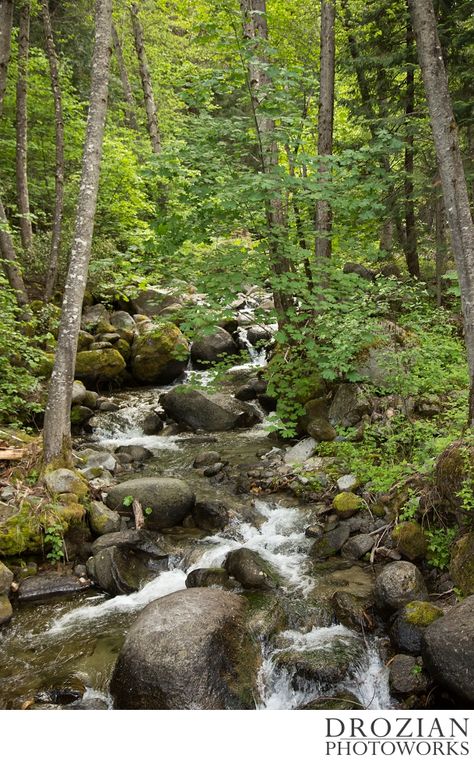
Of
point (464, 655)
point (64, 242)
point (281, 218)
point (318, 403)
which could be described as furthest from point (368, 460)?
point (64, 242)

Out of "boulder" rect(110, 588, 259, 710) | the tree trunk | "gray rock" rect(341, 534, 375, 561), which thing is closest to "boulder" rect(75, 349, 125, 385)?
the tree trunk

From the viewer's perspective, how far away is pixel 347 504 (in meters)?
6.56

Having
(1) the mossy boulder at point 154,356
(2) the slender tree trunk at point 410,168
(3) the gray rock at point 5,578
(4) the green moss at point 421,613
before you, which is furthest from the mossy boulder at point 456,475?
(1) the mossy boulder at point 154,356

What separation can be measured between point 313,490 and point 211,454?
2.47m

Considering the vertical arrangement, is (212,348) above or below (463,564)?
above

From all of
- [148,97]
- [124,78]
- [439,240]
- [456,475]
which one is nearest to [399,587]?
[456,475]

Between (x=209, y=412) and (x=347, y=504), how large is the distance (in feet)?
16.6

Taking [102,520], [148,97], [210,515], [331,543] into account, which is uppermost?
[148,97]

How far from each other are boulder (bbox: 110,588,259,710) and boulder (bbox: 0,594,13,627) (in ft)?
5.64

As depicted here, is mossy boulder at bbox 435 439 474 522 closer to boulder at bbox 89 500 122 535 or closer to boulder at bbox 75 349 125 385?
boulder at bbox 89 500 122 535

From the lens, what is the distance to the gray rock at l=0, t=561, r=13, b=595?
5.52 m

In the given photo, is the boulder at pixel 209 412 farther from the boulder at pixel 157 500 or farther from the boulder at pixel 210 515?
the boulder at pixel 210 515

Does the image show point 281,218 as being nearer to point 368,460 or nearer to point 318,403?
point 318,403

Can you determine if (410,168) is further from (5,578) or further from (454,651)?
(5,578)
